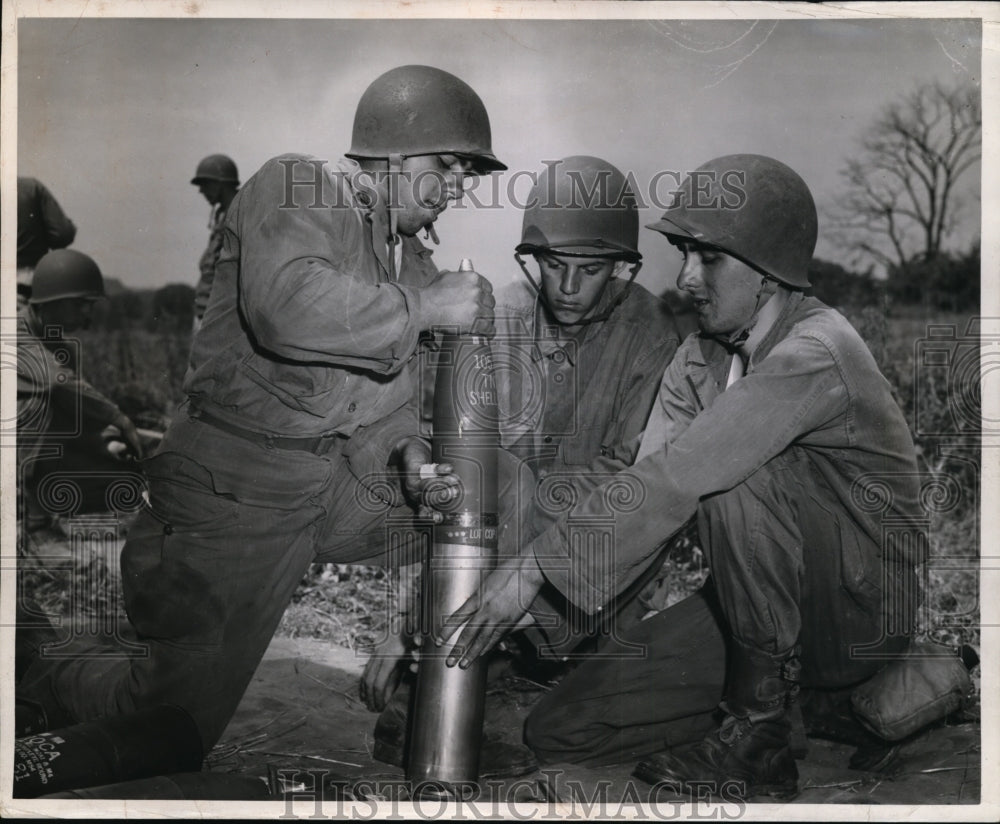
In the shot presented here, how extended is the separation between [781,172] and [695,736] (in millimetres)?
1833

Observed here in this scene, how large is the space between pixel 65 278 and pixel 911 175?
3.57 m

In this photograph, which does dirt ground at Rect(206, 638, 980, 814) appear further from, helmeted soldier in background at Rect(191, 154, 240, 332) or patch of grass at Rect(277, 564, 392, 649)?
helmeted soldier in background at Rect(191, 154, 240, 332)

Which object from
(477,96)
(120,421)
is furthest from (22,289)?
(477,96)

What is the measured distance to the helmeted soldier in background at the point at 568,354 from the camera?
4.30 metres

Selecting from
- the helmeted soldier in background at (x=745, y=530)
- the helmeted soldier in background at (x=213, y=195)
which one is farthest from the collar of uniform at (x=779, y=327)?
the helmeted soldier in background at (x=213, y=195)

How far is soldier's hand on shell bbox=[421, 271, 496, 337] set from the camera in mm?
3959

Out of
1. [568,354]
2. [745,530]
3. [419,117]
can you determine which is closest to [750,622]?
[745,530]

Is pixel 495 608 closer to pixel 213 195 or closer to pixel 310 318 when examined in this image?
pixel 310 318

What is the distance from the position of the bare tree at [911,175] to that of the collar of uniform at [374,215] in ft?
6.34

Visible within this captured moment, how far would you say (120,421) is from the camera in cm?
576

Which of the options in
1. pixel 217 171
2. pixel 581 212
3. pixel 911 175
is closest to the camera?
pixel 581 212

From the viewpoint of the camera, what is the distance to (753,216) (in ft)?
12.8

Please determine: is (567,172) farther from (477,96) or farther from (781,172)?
(781,172)

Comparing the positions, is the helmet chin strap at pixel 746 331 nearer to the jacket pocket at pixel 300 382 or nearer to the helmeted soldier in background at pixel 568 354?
the helmeted soldier in background at pixel 568 354
